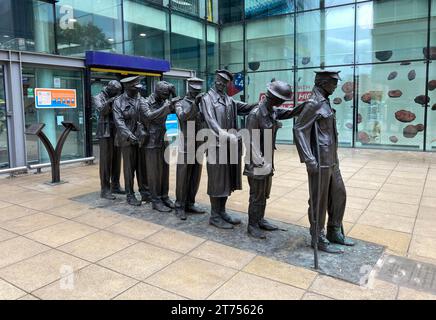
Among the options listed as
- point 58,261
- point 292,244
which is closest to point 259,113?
point 292,244

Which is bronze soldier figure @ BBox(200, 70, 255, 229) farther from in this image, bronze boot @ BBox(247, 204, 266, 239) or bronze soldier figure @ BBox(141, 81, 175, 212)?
bronze soldier figure @ BBox(141, 81, 175, 212)

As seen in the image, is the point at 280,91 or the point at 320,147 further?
the point at 280,91

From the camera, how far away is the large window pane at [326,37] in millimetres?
12164

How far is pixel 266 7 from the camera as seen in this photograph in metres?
13.5

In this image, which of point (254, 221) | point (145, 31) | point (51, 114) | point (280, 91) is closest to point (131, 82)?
point (280, 91)

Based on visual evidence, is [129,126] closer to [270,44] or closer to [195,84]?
[195,84]

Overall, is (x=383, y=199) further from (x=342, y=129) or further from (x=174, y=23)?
(x=174, y=23)

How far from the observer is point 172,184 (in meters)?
7.07

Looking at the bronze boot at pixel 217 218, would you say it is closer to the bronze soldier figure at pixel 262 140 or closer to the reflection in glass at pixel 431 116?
the bronze soldier figure at pixel 262 140

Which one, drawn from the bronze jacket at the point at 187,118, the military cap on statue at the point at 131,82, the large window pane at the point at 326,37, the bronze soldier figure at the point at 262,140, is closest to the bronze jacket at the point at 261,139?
the bronze soldier figure at the point at 262,140

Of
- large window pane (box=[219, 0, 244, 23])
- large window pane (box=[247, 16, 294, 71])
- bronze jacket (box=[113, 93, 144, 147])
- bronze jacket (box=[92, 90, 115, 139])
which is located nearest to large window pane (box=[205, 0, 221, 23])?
large window pane (box=[219, 0, 244, 23])

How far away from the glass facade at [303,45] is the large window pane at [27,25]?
0.96 ft

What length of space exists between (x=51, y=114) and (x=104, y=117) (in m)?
3.16

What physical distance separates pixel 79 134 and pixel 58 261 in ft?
20.1
